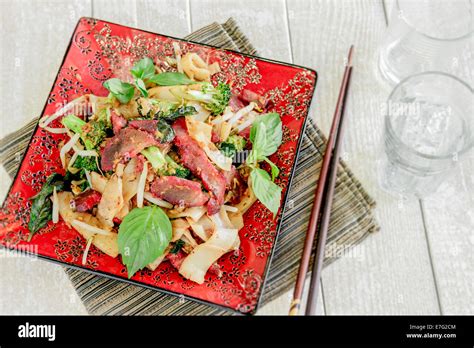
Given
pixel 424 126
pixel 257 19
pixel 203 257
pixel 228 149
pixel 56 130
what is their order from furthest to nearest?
1. pixel 257 19
2. pixel 424 126
3. pixel 56 130
4. pixel 228 149
5. pixel 203 257

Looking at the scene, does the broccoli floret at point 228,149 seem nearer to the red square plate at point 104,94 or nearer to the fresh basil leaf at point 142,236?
the red square plate at point 104,94

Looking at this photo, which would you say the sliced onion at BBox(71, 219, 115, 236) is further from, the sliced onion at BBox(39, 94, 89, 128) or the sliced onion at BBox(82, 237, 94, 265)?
the sliced onion at BBox(39, 94, 89, 128)

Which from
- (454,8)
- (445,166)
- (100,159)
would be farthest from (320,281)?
(454,8)

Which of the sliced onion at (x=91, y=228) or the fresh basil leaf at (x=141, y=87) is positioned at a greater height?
the fresh basil leaf at (x=141, y=87)

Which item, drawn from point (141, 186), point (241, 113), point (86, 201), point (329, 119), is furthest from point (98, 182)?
point (329, 119)

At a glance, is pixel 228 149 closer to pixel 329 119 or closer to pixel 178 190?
pixel 178 190

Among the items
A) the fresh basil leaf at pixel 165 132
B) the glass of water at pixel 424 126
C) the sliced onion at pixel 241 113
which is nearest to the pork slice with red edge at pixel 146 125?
the fresh basil leaf at pixel 165 132

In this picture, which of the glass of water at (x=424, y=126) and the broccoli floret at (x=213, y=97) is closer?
the broccoli floret at (x=213, y=97)
